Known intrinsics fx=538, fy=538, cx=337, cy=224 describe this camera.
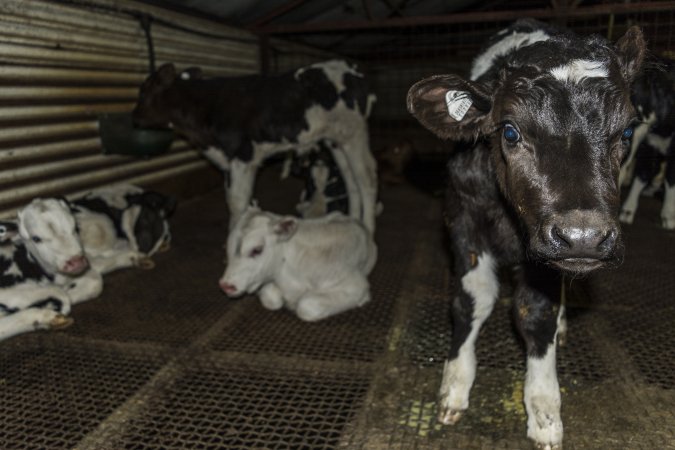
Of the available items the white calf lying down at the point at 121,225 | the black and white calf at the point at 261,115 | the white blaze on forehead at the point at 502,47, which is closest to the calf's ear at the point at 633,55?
the white blaze on forehead at the point at 502,47

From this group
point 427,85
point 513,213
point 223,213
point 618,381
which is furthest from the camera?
point 223,213

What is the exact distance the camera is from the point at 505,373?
3.32 m

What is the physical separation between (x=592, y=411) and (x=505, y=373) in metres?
0.54

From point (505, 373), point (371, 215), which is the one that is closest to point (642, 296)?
point (505, 373)

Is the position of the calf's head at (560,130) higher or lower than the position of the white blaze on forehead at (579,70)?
lower

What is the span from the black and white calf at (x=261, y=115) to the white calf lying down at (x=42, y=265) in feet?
6.80

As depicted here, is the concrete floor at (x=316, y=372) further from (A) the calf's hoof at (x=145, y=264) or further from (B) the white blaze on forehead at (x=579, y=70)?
(B) the white blaze on forehead at (x=579, y=70)

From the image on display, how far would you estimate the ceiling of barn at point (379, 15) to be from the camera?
6836 millimetres

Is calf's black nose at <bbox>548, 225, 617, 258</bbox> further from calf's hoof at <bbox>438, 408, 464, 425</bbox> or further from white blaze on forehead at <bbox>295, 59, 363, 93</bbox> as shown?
white blaze on forehead at <bbox>295, 59, 363, 93</bbox>

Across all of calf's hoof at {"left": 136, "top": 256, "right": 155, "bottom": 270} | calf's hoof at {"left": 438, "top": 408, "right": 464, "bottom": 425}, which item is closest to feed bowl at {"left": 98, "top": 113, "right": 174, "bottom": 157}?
calf's hoof at {"left": 136, "top": 256, "right": 155, "bottom": 270}

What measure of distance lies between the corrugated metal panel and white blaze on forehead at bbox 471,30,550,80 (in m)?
4.17

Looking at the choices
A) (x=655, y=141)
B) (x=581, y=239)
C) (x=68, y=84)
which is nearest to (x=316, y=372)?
(x=581, y=239)

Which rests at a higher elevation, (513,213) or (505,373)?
(513,213)

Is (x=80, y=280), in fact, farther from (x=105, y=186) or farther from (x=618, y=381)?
(x=618, y=381)
